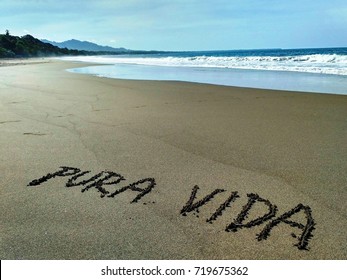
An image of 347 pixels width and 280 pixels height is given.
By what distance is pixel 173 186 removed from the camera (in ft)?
9.26

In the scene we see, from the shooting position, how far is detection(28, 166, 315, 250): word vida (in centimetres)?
217

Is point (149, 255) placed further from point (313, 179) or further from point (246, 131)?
point (246, 131)

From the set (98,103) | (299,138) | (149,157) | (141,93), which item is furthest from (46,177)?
(141,93)

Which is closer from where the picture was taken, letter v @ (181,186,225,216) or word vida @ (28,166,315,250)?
word vida @ (28,166,315,250)

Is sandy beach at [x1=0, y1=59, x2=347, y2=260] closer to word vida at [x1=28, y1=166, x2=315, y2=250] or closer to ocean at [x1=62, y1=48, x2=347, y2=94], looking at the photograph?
word vida at [x1=28, y1=166, x2=315, y2=250]

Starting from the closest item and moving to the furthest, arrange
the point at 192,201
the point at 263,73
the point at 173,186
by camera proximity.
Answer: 1. the point at 192,201
2. the point at 173,186
3. the point at 263,73

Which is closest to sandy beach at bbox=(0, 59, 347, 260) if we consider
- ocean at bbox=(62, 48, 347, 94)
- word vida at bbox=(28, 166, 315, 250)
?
word vida at bbox=(28, 166, 315, 250)

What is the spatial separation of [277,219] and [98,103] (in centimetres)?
536

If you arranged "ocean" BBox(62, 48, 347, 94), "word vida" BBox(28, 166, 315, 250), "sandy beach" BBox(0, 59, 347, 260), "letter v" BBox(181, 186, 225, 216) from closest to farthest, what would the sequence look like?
"sandy beach" BBox(0, 59, 347, 260) → "word vida" BBox(28, 166, 315, 250) → "letter v" BBox(181, 186, 225, 216) → "ocean" BBox(62, 48, 347, 94)

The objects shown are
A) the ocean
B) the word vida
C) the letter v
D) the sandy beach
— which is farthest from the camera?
the ocean

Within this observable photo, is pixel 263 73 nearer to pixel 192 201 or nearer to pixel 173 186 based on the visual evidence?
pixel 173 186

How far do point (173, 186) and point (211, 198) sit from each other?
397 mm

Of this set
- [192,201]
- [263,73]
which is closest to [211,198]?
[192,201]

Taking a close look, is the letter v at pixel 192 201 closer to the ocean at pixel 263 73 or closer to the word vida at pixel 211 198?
the word vida at pixel 211 198
